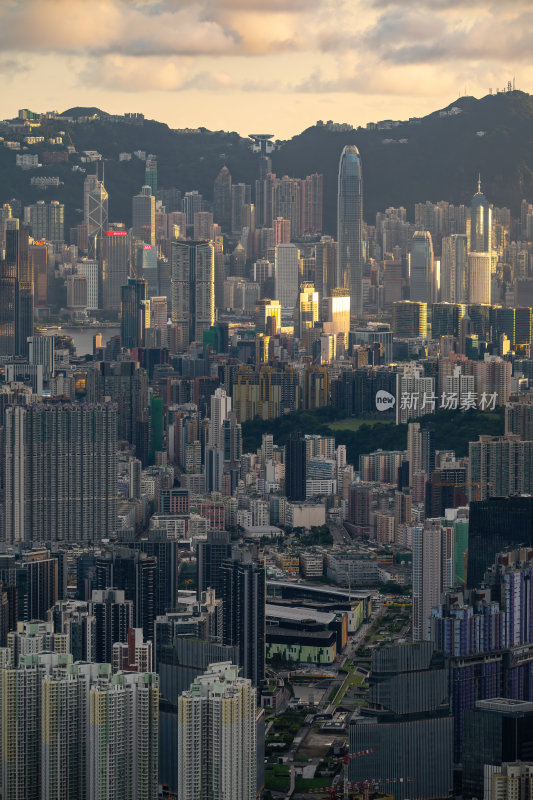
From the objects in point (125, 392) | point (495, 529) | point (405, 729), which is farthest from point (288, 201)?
point (405, 729)

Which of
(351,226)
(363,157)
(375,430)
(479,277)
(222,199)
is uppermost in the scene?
(363,157)

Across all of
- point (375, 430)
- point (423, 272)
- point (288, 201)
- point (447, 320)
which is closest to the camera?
point (375, 430)

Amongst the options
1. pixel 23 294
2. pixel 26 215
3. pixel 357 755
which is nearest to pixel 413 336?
pixel 23 294

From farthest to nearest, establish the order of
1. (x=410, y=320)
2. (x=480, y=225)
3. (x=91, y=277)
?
(x=480, y=225) → (x=91, y=277) → (x=410, y=320)

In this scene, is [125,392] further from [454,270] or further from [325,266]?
[454,270]

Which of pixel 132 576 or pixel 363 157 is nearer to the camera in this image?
pixel 132 576

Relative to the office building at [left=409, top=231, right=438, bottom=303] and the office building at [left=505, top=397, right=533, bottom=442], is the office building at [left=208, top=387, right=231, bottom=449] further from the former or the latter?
Result: the office building at [left=409, top=231, right=438, bottom=303]

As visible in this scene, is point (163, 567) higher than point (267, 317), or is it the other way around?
point (267, 317)
